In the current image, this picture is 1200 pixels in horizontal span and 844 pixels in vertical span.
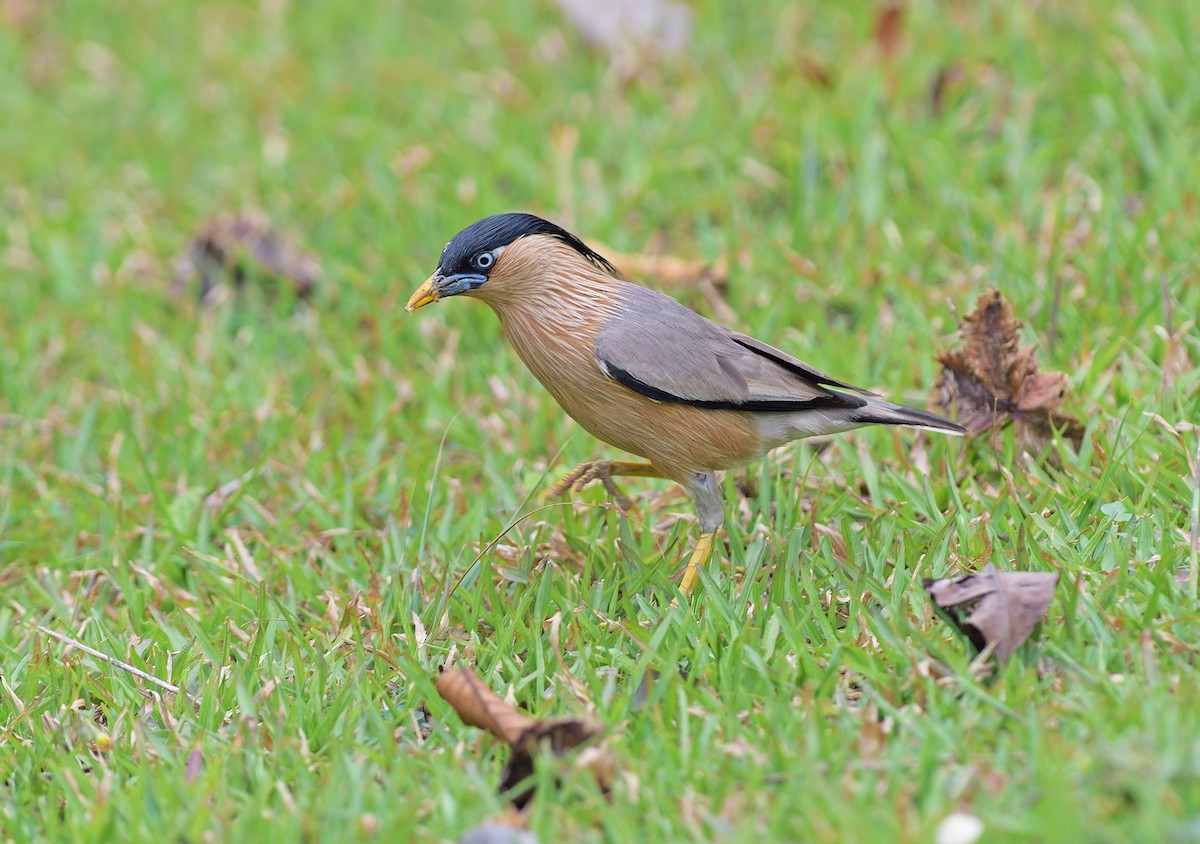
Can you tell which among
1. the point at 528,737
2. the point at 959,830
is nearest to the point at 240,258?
the point at 528,737

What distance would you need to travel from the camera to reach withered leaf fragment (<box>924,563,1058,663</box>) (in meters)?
3.17

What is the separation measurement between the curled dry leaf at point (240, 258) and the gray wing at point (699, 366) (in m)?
2.55

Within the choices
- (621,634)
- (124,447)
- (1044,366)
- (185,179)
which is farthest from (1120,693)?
(185,179)

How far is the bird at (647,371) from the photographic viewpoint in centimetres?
396

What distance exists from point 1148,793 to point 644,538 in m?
2.01

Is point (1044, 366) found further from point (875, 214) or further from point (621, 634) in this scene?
point (621, 634)

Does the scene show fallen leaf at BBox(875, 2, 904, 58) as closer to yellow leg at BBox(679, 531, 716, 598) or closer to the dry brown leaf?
the dry brown leaf

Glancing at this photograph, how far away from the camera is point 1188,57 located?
6160 mm

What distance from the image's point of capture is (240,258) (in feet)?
20.6

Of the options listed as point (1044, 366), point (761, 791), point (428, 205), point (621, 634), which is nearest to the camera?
point (761, 791)

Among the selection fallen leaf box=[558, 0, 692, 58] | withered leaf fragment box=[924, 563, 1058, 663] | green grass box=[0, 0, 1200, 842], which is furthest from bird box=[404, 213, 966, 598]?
fallen leaf box=[558, 0, 692, 58]

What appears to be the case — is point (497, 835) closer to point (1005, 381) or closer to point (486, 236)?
point (486, 236)

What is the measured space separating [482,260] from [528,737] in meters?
1.56

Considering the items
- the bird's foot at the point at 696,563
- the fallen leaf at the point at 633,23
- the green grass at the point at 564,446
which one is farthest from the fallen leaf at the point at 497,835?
the fallen leaf at the point at 633,23
